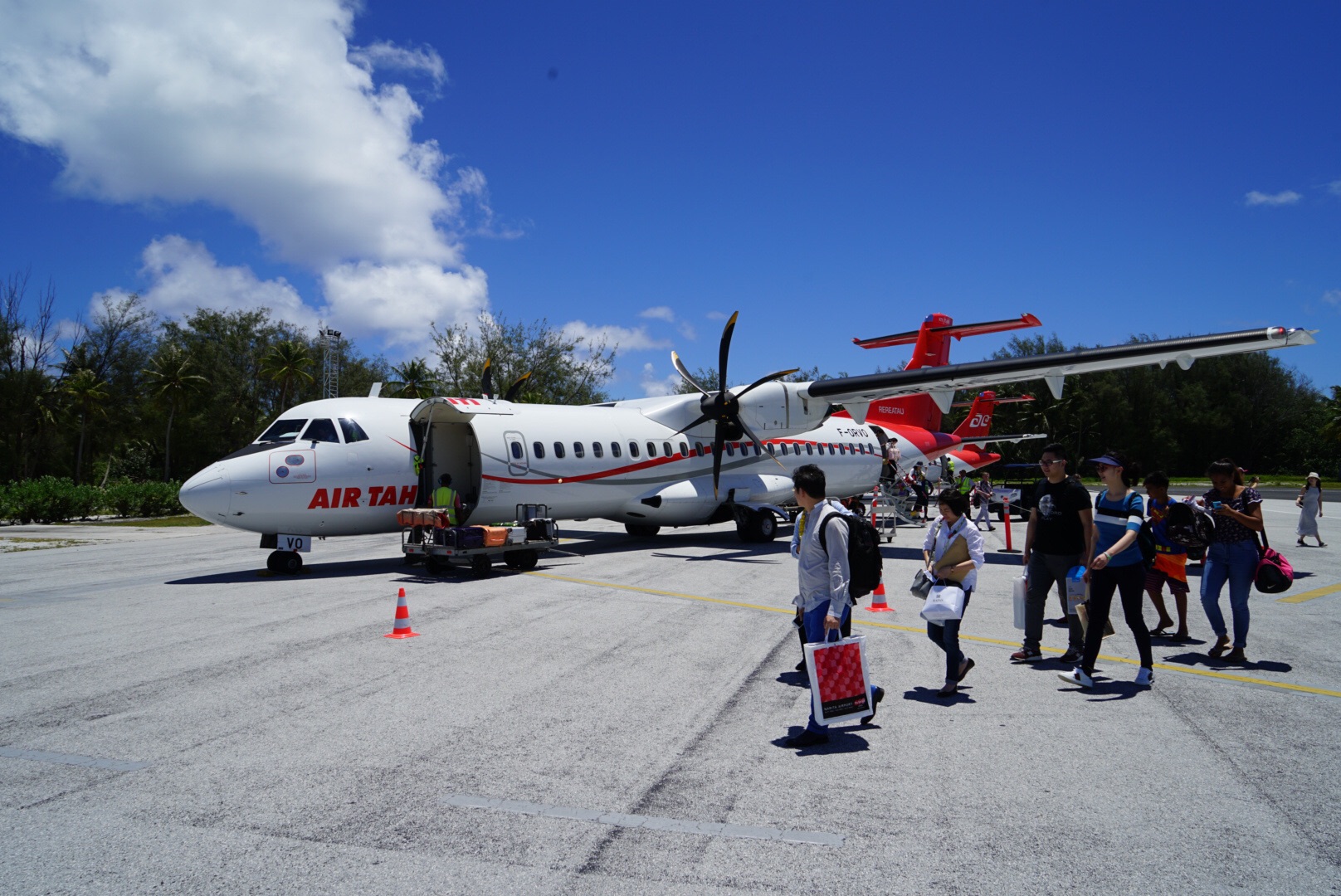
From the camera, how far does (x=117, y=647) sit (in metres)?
8.02

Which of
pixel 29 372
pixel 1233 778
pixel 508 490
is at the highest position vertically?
pixel 29 372

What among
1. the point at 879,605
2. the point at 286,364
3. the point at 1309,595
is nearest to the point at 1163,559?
the point at 879,605

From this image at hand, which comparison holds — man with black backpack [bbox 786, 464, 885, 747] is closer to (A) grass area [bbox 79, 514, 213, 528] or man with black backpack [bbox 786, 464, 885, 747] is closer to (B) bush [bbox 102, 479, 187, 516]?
(A) grass area [bbox 79, 514, 213, 528]

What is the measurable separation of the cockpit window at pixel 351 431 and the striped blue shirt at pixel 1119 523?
11459mm

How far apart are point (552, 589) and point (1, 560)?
532 inches

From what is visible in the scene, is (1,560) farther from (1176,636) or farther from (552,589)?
(1176,636)

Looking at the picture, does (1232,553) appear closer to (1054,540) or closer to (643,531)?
(1054,540)

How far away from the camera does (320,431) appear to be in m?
13.7

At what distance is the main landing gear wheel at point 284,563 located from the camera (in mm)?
13523

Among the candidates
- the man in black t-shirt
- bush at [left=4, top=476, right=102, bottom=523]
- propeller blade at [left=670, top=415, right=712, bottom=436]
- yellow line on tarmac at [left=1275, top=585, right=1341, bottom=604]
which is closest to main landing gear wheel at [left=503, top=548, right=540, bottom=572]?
propeller blade at [left=670, top=415, right=712, bottom=436]

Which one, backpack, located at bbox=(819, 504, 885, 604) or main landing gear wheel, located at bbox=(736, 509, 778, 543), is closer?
backpack, located at bbox=(819, 504, 885, 604)

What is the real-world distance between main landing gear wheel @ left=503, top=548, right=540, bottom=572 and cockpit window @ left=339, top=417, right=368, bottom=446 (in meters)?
3.23

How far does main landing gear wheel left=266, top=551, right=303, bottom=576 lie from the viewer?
13523mm

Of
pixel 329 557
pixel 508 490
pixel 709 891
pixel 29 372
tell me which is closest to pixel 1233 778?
pixel 709 891
